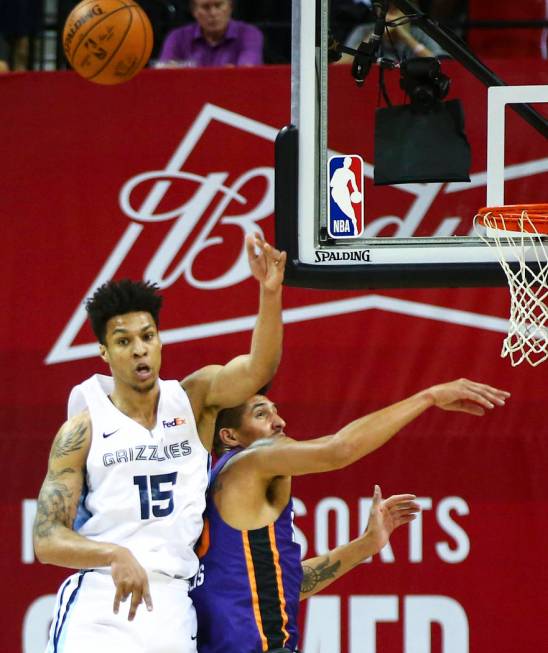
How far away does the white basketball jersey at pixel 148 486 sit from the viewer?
4.70 metres

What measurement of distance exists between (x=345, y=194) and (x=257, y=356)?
26.1 inches

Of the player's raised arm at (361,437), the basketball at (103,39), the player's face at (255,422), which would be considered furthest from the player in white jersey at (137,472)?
the basketball at (103,39)

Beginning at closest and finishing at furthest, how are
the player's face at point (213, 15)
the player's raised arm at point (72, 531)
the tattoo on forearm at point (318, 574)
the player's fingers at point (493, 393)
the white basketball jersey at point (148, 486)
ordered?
the player's fingers at point (493, 393) → the player's raised arm at point (72, 531) → the white basketball jersey at point (148, 486) → the tattoo on forearm at point (318, 574) → the player's face at point (213, 15)

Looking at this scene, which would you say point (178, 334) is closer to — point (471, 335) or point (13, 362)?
point (13, 362)

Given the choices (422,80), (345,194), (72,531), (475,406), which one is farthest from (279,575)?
(422,80)

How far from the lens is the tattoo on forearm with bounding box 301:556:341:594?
16.9ft

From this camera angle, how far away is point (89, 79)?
6.29m

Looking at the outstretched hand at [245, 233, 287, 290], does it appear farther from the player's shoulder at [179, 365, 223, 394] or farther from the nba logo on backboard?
the player's shoulder at [179, 365, 223, 394]

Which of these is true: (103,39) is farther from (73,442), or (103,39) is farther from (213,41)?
(73,442)

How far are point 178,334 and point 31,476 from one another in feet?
3.37

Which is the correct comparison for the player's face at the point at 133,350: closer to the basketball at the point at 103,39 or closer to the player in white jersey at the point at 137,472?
the player in white jersey at the point at 137,472

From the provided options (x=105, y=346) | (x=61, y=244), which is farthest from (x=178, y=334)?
(x=105, y=346)

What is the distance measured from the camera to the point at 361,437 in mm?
4520

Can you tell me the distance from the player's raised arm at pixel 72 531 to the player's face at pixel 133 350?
216 mm
